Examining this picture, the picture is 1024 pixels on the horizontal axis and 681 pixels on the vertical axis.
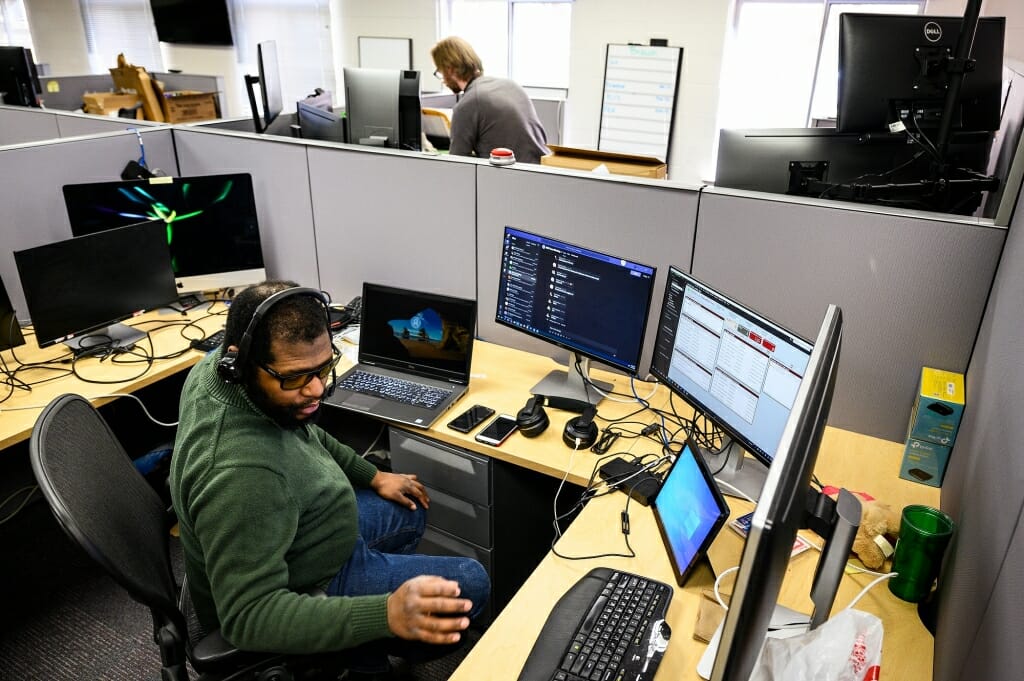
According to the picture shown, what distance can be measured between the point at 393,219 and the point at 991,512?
1.84 metres

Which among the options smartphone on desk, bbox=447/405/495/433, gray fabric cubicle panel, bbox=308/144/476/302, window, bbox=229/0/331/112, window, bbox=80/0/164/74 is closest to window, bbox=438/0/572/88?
window, bbox=229/0/331/112

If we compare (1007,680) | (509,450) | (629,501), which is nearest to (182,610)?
(509,450)

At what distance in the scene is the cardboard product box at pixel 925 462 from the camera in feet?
5.00

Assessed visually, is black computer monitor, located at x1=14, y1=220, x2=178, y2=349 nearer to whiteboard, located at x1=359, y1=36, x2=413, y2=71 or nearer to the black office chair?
the black office chair

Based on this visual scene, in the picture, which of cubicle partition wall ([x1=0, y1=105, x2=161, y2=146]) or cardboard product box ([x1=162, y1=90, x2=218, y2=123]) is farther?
cardboard product box ([x1=162, y1=90, x2=218, y2=123])

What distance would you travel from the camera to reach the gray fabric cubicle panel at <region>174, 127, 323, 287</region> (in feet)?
8.03

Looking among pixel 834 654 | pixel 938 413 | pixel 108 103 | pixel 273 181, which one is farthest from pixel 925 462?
pixel 108 103

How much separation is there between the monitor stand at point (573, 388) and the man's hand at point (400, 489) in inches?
17.0

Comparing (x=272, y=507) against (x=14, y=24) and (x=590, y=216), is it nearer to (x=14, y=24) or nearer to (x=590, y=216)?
(x=590, y=216)

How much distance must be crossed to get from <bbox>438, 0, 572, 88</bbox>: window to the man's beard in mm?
4801

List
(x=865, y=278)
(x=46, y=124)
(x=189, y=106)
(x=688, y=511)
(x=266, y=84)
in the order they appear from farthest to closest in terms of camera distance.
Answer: (x=189, y=106) < (x=46, y=124) < (x=266, y=84) < (x=865, y=278) < (x=688, y=511)

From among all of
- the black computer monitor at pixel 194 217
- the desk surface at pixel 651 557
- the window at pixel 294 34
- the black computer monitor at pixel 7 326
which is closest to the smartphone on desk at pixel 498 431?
the desk surface at pixel 651 557

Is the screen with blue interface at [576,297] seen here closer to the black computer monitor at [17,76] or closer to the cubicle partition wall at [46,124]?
the cubicle partition wall at [46,124]

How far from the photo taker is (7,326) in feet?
6.46
